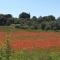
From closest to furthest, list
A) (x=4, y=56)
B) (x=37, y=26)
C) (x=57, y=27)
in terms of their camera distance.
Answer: (x=4, y=56) → (x=57, y=27) → (x=37, y=26)

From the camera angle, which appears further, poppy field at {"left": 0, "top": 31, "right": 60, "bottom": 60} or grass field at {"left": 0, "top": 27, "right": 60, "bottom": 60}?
Result: poppy field at {"left": 0, "top": 31, "right": 60, "bottom": 60}

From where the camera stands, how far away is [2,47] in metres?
5.28

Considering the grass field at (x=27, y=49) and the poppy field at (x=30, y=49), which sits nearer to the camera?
the grass field at (x=27, y=49)

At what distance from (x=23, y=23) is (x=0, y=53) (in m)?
54.6

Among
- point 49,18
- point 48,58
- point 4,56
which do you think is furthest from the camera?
point 49,18

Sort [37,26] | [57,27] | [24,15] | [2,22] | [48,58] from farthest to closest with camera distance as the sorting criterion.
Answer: [24,15] → [2,22] → [37,26] → [57,27] → [48,58]

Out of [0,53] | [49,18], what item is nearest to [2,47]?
[0,53]

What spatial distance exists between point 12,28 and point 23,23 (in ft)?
178

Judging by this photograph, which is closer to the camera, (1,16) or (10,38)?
(10,38)

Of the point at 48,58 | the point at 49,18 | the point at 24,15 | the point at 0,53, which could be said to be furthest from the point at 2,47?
the point at 24,15

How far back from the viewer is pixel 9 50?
532 centimetres

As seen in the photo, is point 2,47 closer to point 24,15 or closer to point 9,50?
point 9,50

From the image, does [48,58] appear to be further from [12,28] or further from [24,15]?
[24,15]

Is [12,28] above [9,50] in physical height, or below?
above
